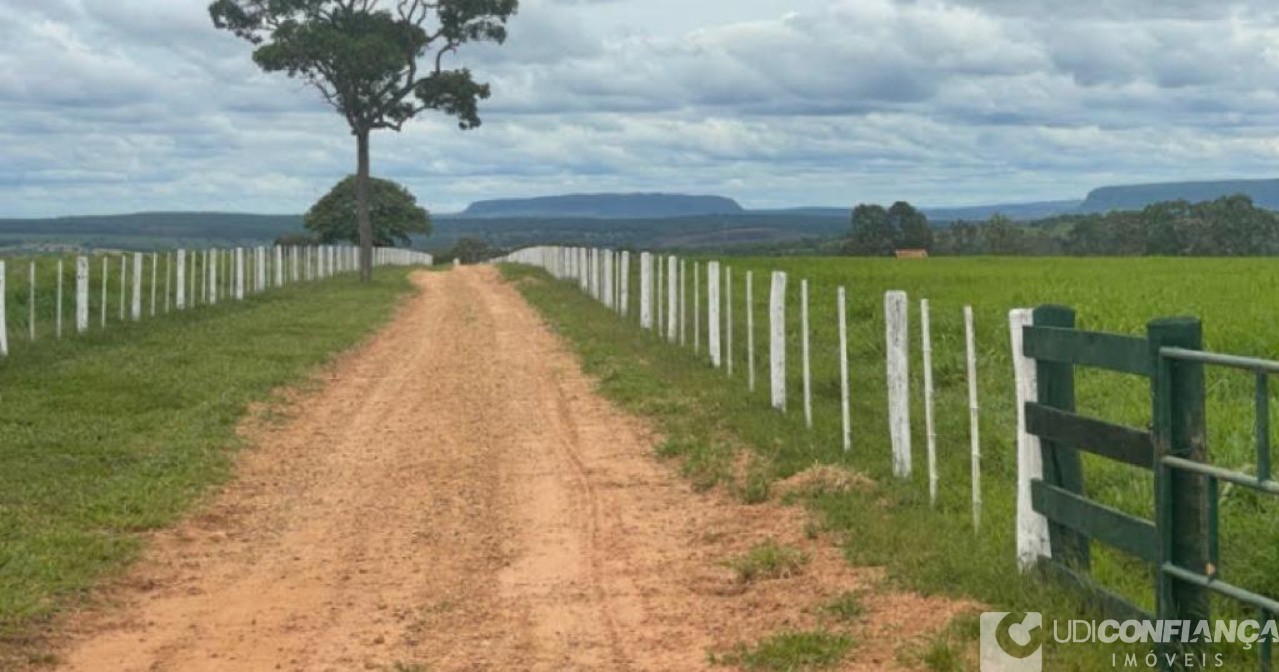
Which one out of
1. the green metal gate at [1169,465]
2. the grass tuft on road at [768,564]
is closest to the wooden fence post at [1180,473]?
the green metal gate at [1169,465]

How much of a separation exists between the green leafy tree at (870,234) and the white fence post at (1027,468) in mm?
72169

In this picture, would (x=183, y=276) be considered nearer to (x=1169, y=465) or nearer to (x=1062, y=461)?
(x=1062, y=461)

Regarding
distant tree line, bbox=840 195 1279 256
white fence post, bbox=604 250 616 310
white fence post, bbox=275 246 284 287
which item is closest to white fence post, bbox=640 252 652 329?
white fence post, bbox=604 250 616 310

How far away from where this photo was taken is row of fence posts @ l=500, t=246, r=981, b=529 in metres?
10.1

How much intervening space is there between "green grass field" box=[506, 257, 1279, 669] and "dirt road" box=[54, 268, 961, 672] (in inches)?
16.2

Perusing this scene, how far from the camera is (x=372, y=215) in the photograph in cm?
9625

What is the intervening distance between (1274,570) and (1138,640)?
3.09ft

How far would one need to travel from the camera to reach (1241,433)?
10.3m

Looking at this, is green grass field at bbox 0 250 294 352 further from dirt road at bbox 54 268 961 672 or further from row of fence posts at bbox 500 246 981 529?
dirt road at bbox 54 268 961 672

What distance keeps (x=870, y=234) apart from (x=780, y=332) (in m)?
65.8

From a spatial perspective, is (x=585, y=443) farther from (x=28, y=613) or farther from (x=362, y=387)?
(x=28, y=613)

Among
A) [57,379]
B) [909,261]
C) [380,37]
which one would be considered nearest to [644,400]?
[57,379]

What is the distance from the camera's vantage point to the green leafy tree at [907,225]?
3157 inches

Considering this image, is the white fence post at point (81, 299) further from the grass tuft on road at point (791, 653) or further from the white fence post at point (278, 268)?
the white fence post at point (278, 268)
